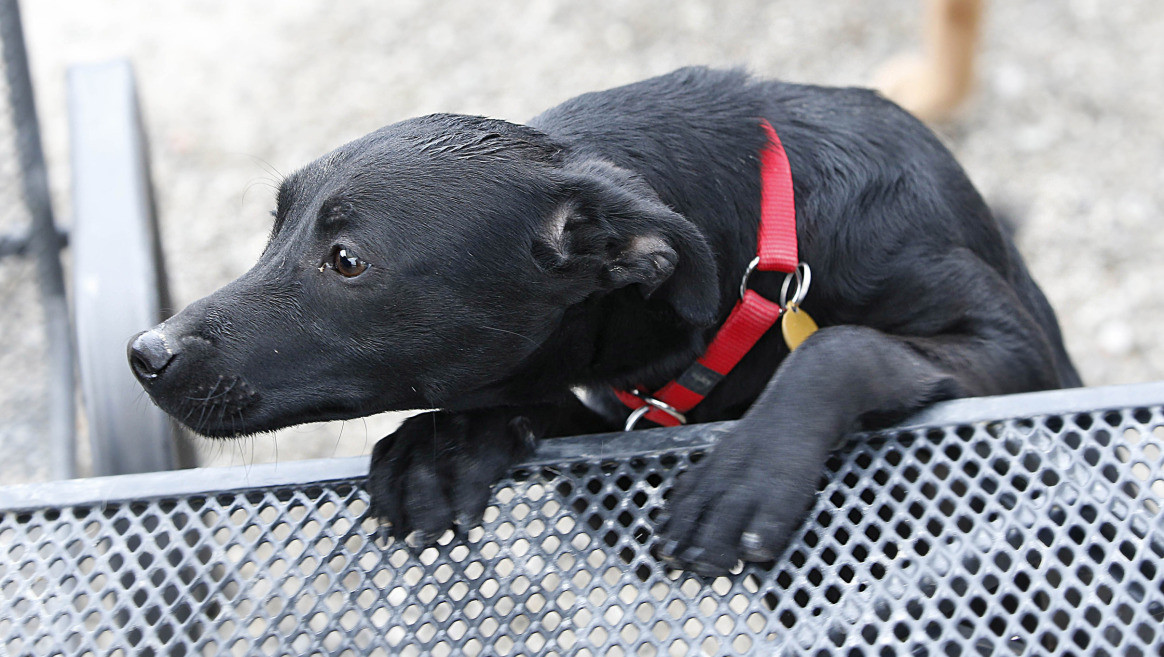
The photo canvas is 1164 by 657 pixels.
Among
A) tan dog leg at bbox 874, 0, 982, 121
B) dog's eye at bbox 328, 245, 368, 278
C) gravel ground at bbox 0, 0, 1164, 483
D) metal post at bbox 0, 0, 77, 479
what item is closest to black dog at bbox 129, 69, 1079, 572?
dog's eye at bbox 328, 245, 368, 278

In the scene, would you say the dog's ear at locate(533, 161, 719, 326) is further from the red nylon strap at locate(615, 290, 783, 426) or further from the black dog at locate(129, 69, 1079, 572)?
the red nylon strap at locate(615, 290, 783, 426)

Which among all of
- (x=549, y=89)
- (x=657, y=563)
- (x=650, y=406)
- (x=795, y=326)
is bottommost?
(x=549, y=89)

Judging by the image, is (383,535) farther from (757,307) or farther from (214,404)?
(757,307)

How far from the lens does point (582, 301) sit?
178cm

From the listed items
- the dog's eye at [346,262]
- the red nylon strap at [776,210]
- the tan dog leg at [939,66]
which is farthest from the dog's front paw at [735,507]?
the tan dog leg at [939,66]

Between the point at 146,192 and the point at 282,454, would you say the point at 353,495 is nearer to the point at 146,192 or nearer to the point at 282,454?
the point at 146,192

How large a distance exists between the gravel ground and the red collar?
5.07 feet

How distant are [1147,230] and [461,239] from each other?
9.56 ft

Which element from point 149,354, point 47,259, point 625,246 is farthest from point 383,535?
point 47,259

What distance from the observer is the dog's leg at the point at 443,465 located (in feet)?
5.03

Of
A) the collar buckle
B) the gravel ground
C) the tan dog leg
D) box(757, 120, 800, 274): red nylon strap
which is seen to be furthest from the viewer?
the tan dog leg

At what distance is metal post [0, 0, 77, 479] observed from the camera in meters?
2.46

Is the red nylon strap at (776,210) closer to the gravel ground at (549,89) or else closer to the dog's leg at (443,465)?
the dog's leg at (443,465)

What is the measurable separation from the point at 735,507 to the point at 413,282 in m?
0.61
